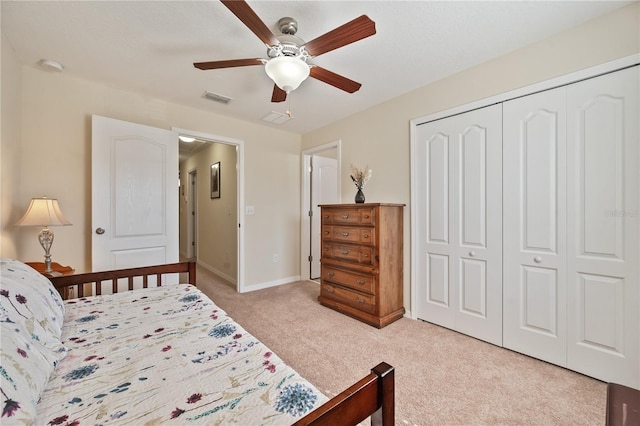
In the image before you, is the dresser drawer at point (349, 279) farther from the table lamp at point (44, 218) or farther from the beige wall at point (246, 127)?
the table lamp at point (44, 218)

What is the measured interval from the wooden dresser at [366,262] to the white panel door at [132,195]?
1828 millimetres

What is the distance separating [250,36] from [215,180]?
3.25m

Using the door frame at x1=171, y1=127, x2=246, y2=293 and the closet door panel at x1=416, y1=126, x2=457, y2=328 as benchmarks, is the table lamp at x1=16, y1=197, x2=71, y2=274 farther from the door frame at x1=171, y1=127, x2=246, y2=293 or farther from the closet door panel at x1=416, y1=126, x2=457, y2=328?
the closet door panel at x1=416, y1=126, x2=457, y2=328

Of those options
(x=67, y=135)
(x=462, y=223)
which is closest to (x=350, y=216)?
(x=462, y=223)

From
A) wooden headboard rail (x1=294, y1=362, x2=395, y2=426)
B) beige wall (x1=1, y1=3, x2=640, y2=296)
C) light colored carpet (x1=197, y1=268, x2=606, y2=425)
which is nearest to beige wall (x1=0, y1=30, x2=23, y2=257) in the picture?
beige wall (x1=1, y1=3, x2=640, y2=296)

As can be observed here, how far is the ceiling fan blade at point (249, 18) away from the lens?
1.20m

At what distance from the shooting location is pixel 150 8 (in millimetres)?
1670

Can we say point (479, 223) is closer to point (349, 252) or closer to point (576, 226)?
point (576, 226)

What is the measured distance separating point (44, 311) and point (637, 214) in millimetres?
3222

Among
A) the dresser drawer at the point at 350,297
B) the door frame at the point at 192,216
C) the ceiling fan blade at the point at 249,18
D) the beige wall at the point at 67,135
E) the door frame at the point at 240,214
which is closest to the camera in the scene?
the ceiling fan blade at the point at 249,18

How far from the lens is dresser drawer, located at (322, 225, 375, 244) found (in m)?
2.70

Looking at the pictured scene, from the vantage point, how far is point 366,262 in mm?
2723

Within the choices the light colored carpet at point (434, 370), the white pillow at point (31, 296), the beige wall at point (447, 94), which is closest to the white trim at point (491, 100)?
the beige wall at point (447, 94)

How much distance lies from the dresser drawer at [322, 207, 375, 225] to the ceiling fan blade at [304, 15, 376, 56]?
154 cm
